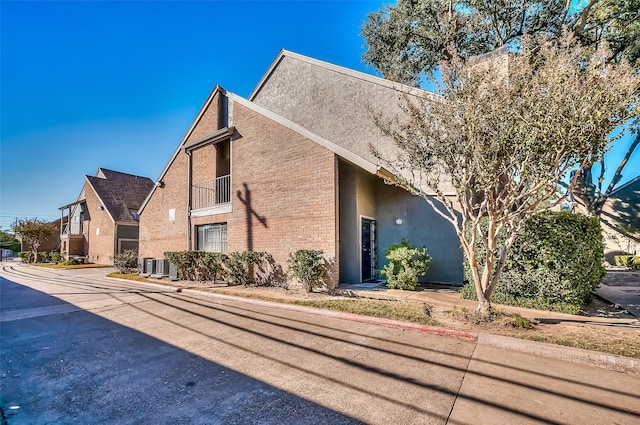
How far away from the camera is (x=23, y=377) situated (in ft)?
13.1

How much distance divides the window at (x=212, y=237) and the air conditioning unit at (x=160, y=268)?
1.99 metres

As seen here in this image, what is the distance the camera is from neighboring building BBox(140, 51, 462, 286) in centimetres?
984

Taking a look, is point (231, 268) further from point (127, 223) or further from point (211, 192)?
point (127, 223)

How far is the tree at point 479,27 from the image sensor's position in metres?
13.3

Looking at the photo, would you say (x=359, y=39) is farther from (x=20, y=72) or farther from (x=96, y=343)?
(x=96, y=343)

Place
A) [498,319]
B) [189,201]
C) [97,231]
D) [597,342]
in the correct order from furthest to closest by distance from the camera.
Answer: [97,231]
[189,201]
[498,319]
[597,342]

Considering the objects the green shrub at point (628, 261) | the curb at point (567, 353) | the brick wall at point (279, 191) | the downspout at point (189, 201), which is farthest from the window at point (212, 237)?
the green shrub at point (628, 261)

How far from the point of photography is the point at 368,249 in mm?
11336

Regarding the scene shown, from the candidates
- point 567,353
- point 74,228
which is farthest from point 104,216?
point 567,353

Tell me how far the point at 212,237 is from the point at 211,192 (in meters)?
2.01

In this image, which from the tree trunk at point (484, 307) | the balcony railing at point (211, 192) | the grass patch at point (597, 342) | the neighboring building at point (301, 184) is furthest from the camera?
the balcony railing at point (211, 192)

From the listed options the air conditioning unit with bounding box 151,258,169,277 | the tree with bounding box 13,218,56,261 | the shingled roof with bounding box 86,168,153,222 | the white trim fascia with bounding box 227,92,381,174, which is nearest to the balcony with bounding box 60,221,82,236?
the tree with bounding box 13,218,56,261

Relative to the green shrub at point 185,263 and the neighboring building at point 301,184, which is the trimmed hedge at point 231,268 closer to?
the green shrub at point 185,263

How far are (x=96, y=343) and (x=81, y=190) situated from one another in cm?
3529
